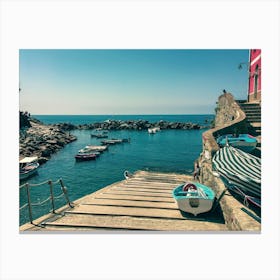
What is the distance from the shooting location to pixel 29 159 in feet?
39.9

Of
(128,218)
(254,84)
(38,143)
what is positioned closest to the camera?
(128,218)

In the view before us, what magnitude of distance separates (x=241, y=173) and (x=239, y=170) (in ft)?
0.34

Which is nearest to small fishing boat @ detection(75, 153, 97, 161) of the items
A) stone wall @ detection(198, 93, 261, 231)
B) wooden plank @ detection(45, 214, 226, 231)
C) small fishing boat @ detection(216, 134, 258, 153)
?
stone wall @ detection(198, 93, 261, 231)

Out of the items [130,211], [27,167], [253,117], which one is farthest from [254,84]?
[27,167]

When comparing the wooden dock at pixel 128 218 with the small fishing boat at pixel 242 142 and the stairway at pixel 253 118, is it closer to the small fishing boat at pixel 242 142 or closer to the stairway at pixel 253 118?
the small fishing boat at pixel 242 142

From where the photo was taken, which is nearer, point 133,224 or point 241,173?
point 133,224

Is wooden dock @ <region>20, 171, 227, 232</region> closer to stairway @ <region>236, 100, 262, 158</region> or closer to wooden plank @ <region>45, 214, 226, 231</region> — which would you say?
wooden plank @ <region>45, 214, 226, 231</region>

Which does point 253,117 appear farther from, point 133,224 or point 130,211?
point 133,224

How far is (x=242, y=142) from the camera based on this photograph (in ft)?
20.4

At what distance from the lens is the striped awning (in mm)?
4422

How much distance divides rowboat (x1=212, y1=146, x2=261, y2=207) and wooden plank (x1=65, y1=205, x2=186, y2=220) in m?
1.25

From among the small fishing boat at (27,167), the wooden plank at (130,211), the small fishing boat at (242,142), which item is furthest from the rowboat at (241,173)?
the small fishing boat at (27,167)
